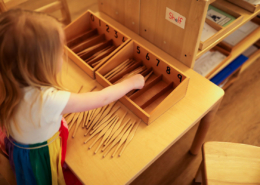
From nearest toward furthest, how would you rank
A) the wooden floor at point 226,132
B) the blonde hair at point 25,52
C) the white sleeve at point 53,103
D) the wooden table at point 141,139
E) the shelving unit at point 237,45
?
the blonde hair at point 25,52 → the white sleeve at point 53,103 → the wooden table at point 141,139 → the shelving unit at point 237,45 → the wooden floor at point 226,132

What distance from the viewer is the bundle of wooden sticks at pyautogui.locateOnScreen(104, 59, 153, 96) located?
47.5 inches

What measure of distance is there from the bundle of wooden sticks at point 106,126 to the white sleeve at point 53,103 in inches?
8.2

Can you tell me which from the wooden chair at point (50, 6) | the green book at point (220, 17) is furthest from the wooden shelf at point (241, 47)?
the wooden chair at point (50, 6)

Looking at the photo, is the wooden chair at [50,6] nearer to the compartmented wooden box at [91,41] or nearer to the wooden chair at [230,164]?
the compartmented wooden box at [91,41]

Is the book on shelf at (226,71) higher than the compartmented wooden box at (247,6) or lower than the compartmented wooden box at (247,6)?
lower

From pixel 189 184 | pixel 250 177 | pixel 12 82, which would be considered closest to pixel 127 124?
pixel 12 82

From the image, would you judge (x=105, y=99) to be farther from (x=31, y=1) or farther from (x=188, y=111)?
(x=31, y=1)

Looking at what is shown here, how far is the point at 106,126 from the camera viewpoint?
1.05 meters

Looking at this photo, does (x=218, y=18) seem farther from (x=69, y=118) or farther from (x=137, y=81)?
(x=69, y=118)

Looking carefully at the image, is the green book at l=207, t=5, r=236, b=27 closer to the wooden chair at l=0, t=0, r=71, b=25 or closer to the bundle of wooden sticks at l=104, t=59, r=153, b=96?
the bundle of wooden sticks at l=104, t=59, r=153, b=96

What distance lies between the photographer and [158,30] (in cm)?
131

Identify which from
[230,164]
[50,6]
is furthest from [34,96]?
[50,6]

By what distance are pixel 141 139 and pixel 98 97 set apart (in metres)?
0.26

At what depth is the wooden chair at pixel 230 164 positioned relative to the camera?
1.08 metres
